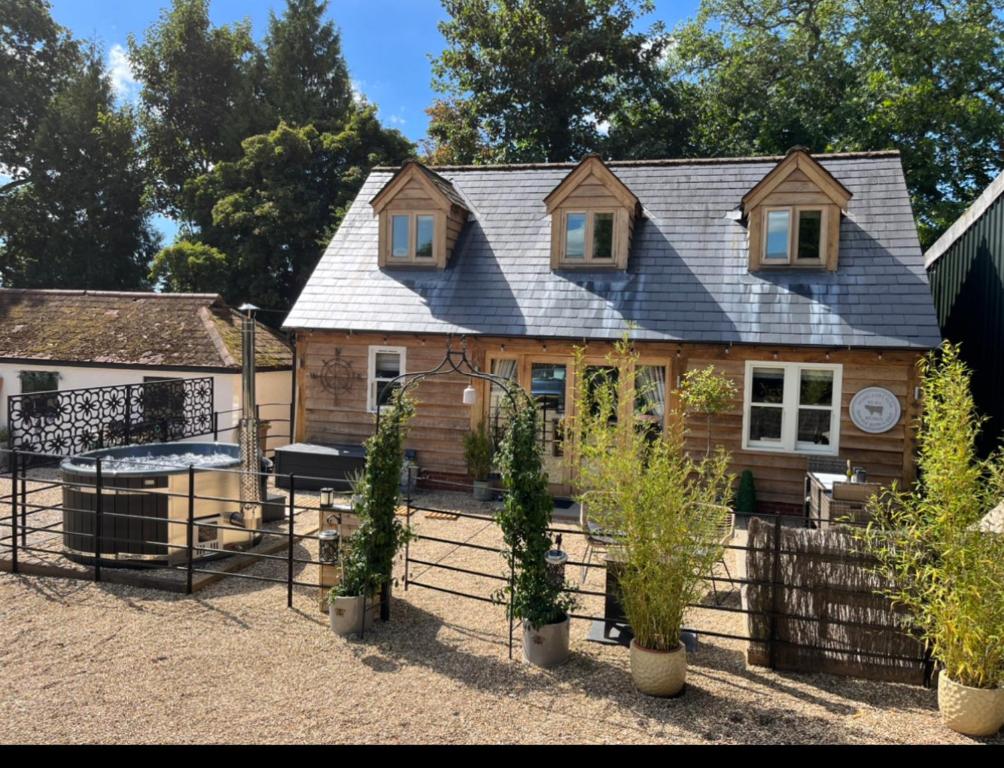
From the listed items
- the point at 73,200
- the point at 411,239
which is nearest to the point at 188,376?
the point at 411,239

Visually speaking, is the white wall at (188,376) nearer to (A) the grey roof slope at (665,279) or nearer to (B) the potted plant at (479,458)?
(A) the grey roof slope at (665,279)

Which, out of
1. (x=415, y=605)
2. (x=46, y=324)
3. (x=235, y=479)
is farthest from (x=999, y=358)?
(x=46, y=324)

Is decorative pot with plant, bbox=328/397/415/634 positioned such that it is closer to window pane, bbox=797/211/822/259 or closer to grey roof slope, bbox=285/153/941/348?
grey roof slope, bbox=285/153/941/348

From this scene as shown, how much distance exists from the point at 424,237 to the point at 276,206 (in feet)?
42.6

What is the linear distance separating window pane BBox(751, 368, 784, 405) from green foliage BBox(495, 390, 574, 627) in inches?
286

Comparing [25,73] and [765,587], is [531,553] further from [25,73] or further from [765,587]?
[25,73]

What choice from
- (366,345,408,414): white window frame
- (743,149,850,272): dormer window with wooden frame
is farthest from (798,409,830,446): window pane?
(366,345,408,414): white window frame

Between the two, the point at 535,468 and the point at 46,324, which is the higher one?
the point at 46,324

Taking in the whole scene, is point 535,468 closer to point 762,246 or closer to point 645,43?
point 762,246

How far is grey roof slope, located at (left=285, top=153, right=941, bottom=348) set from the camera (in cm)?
1229

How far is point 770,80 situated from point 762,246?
53.8 ft

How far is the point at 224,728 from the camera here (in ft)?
16.8

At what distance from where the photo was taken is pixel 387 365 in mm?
14195

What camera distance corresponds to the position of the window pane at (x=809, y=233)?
518 inches
